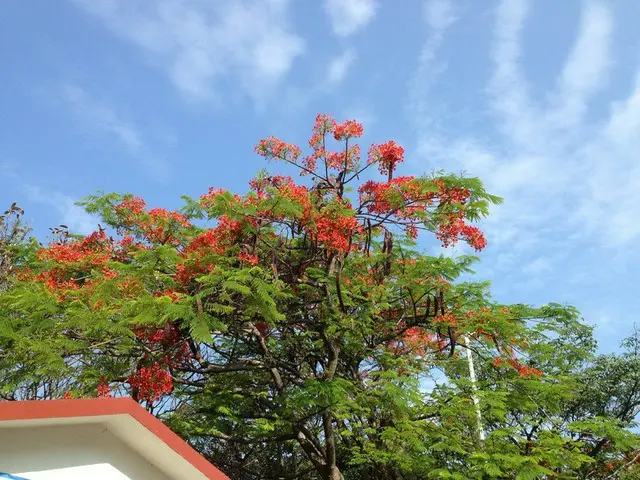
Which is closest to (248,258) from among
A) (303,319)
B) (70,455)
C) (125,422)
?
(303,319)

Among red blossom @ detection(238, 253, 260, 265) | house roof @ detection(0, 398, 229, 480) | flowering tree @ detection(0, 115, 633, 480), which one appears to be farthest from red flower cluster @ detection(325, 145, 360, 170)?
house roof @ detection(0, 398, 229, 480)

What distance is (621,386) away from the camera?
1543cm

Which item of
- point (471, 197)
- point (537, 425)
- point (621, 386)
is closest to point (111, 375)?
point (471, 197)

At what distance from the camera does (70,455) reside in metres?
3.73

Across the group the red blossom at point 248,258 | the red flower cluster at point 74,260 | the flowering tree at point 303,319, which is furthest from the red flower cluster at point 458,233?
the red flower cluster at point 74,260

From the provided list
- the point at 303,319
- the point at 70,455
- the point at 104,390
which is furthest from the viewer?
the point at 303,319

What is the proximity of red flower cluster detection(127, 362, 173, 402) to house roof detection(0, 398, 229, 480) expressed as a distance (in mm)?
4357

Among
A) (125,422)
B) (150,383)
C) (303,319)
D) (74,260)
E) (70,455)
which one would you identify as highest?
(74,260)

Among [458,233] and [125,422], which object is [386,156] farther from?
[125,422]

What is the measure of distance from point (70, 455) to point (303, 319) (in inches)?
247

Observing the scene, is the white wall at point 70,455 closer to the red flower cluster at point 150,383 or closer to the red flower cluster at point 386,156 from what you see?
the red flower cluster at point 150,383

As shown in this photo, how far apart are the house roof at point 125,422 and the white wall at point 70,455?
0.06 metres

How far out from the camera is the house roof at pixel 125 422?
339 centimetres

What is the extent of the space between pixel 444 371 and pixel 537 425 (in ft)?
11.8
